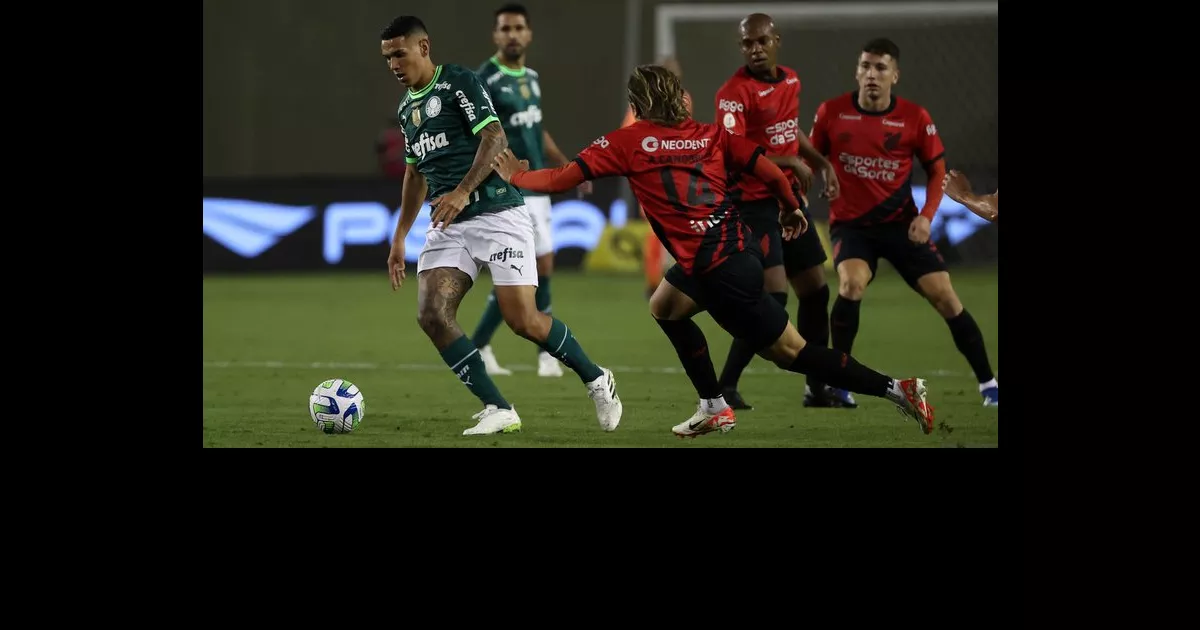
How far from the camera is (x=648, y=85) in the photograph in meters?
5.75

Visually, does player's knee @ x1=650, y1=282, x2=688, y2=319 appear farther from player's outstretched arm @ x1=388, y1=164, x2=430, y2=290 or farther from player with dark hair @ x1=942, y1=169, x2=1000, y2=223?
player with dark hair @ x1=942, y1=169, x2=1000, y2=223

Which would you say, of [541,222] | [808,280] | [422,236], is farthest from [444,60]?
[808,280]

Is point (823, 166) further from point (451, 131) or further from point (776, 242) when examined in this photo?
point (451, 131)

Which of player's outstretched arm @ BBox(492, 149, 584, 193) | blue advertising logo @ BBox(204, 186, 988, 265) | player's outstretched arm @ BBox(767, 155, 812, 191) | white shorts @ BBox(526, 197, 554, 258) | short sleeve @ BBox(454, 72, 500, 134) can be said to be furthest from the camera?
blue advertising logo @ BBox(204, 186, 988, 265)

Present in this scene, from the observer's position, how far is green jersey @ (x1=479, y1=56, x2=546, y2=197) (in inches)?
341

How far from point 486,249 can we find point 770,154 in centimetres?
153

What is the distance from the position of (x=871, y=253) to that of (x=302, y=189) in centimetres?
939

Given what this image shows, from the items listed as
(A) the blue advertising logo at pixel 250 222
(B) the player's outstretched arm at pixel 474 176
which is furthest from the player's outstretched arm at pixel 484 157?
(A) the blue advertising logo at pixel 250 222

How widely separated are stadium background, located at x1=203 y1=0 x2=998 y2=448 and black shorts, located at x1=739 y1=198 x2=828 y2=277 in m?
0.75

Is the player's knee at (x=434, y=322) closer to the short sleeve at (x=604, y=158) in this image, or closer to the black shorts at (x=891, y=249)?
the short sleeve at (x=604, y=158)

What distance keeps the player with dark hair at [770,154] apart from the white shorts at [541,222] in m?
2.14

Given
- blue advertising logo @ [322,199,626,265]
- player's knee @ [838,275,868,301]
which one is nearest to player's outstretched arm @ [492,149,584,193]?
player's knee @ [838,275,868,301]

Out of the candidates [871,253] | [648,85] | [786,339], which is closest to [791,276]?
[871,253]

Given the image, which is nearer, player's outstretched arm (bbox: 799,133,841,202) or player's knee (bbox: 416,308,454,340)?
player's knee (bbox: 416,308,454,340)
